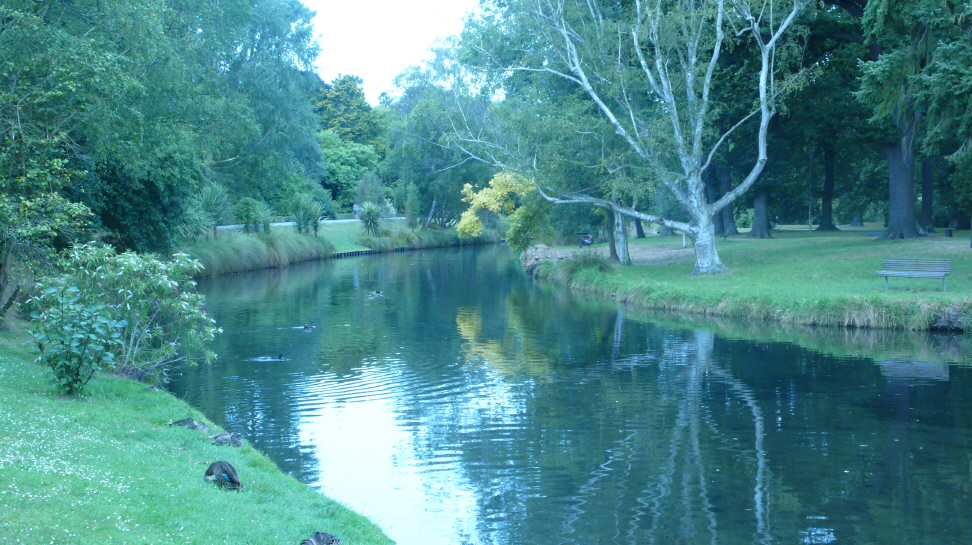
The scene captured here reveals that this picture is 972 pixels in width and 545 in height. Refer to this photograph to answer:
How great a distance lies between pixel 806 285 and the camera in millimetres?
25109

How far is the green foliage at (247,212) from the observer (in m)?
48.5

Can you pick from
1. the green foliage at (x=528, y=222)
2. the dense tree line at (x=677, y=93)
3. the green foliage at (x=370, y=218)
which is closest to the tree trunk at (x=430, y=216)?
the green foliage at (x=370, y=218)

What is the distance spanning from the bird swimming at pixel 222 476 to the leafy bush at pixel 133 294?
5.15m

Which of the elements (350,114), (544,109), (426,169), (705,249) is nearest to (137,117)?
(544,109)

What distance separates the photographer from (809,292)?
23.7 m

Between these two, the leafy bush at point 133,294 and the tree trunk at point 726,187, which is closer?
the leafy bush at point 133,294

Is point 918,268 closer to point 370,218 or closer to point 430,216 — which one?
point 370,218

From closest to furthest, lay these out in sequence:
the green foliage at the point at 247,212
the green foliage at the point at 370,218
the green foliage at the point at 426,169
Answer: the green foliage at the point at 247,212, the green foliage at the point at 370,218, the green foliage at the point at 426,169

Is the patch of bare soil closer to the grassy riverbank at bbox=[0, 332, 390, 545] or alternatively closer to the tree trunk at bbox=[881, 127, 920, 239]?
the tree trunk at bbox=[881, 127, 920, 239]

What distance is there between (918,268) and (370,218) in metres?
48.1

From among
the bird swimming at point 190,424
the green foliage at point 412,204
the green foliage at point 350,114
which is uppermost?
the green foliage at point 350,114

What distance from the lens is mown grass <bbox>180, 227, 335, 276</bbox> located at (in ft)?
139

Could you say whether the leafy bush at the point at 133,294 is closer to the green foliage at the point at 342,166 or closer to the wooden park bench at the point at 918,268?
the wooden park bench at the point at 918,268

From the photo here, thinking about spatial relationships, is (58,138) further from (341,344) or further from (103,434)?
(341,344)
